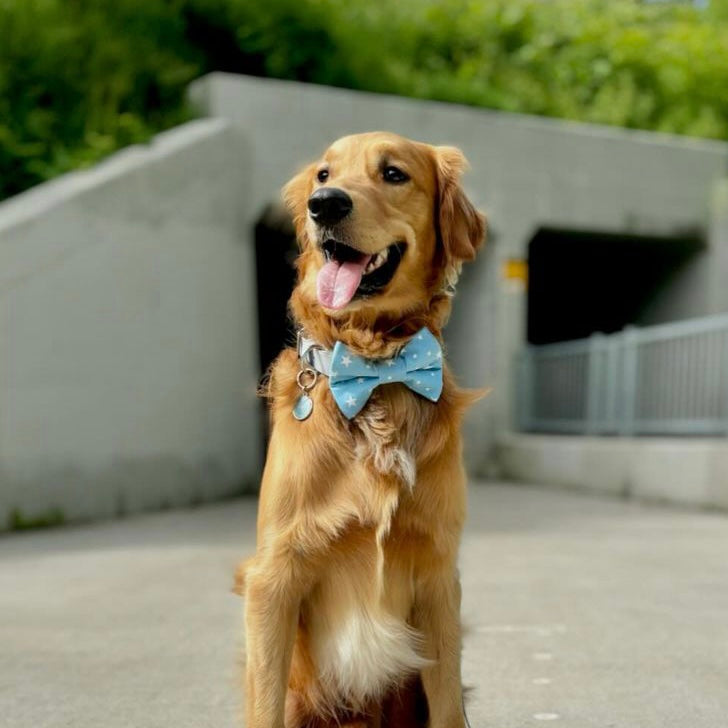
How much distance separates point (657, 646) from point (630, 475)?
5.69 m

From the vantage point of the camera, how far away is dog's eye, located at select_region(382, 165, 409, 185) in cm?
281

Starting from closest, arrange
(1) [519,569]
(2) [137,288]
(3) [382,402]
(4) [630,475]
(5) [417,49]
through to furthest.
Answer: (3) [382,402], (1) [519,569], (2) [137,288], (4) [630,475], (5) [417,49]

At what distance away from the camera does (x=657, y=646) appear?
392cm

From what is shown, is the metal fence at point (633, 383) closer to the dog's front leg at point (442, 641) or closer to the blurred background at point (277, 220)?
the blurred background at point (277, 220)

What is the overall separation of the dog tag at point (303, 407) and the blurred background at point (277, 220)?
5601 millimetres

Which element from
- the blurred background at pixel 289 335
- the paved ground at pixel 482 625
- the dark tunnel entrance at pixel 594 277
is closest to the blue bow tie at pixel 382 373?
the blurred background at pixel 289 335

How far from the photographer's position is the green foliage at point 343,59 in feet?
31.1

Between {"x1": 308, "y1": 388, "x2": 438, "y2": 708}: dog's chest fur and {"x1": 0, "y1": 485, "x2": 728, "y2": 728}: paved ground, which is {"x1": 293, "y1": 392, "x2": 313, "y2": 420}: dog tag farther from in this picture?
{"x1": 0, "y1": 485, "x2": 728, "y2": 728}: paved ground

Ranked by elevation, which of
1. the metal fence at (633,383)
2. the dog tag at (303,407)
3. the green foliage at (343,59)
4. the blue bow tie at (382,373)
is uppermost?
the green foliage at (343,59)

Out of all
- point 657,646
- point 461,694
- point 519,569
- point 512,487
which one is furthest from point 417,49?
point 461,694

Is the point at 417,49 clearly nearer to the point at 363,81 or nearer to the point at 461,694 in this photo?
the point at 363,81

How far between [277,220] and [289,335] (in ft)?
24.4

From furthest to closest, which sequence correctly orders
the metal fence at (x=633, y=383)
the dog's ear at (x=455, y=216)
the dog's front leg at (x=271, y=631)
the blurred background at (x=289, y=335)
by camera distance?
the metal fence at (x=633, y=383)
the blurred background at (x=289, y=335)
the dog's ear at (x=455, y=216)
the dog's front leg at (x=271, y=631)

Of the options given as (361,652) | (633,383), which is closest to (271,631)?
(361,652)
